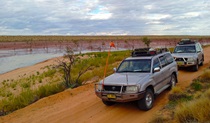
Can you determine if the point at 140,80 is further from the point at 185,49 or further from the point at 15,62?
the point at 15,62

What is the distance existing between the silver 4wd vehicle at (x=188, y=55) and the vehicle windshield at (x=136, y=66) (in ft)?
21.6

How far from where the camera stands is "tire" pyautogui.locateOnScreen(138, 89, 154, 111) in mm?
7334

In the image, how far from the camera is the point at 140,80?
7.41 meters

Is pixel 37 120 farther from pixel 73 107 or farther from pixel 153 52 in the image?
pixel 153 52

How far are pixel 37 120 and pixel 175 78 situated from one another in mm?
5999

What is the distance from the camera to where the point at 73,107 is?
8891 millimetres

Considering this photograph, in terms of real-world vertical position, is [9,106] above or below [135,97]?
below

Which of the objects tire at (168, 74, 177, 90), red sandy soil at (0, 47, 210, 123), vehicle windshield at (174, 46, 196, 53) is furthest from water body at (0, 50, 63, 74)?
tire at (168, 74, 177, 90)

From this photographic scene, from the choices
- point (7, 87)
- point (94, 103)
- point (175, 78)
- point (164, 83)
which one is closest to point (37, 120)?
point (94, 103)

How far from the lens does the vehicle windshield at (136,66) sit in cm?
847

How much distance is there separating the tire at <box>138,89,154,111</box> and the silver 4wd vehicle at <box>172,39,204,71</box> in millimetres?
7471

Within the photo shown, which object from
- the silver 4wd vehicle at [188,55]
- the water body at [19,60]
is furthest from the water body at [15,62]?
the silver 4wd vehicle at [188,55]

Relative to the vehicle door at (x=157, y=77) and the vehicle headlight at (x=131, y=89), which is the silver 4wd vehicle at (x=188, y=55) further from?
the vehicle headlight at (x=131, y=89)

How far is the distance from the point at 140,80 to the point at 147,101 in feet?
2.38
